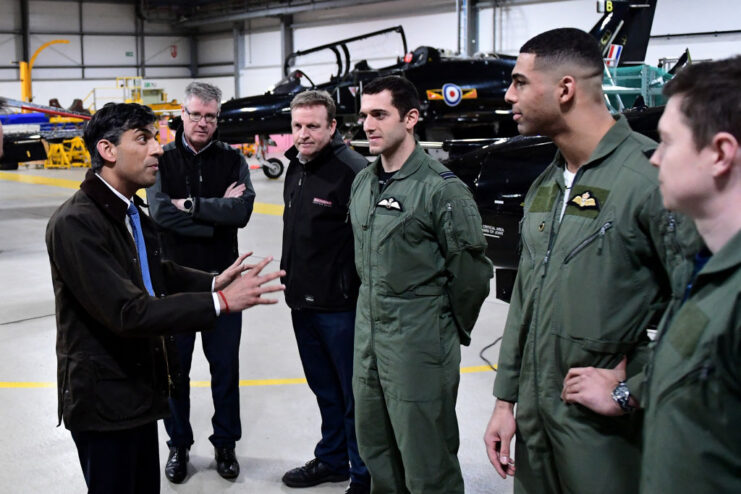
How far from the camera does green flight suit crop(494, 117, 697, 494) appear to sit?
172cm

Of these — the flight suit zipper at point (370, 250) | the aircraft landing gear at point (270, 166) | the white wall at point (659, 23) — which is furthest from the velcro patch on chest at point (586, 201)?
the white wall at point (659, 23)

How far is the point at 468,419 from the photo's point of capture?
411 cm

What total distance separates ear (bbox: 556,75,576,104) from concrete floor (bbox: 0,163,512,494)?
6.87 ft

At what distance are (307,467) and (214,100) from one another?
Result: 1.90 meters

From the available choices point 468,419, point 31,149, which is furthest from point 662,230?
point 31,149

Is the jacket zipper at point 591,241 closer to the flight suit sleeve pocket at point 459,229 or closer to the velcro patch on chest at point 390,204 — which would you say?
the flight suit sleeve pocket at point 459,229

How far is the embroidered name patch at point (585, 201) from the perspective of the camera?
1.78 metres

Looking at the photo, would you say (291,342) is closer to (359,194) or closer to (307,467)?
(307,467)

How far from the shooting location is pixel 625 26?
38.5 ft

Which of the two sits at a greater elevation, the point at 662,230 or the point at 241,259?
the point at 662,230

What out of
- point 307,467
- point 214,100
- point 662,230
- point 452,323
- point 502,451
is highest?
point 214,100

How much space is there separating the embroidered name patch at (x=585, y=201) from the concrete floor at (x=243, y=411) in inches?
77.4

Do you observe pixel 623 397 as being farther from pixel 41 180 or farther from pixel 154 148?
pixel 41 180

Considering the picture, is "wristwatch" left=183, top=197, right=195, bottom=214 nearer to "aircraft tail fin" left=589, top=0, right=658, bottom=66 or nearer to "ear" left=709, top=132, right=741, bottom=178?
"ear" left=709, top=132, right=741, bottom=178
